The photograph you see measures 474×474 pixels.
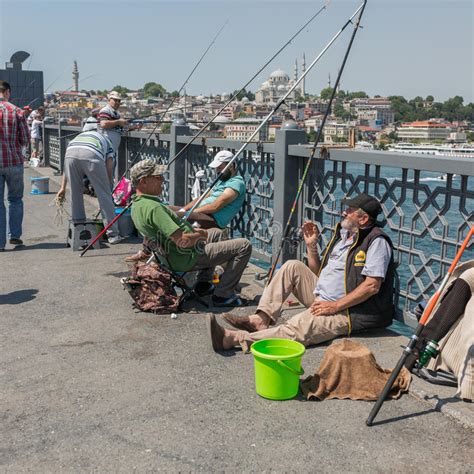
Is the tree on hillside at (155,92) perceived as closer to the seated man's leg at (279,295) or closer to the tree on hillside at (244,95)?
the tree on hillside at (244,95)

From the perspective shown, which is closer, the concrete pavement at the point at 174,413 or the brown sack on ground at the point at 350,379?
the concrete pavement at the point at 174,413

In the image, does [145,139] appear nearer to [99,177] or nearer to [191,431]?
[99,177]

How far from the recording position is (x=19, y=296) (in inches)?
247

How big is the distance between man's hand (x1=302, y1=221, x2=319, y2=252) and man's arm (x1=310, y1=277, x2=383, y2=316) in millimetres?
719

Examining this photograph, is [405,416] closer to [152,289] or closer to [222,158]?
[152,289]

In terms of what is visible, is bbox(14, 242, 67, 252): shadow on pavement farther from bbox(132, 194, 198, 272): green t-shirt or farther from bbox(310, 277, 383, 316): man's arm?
bbox(310, 277, 383, 316): man's arm

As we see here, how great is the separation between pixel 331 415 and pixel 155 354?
143cm

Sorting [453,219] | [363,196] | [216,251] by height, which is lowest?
[453,219]

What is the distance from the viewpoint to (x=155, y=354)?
186 inches

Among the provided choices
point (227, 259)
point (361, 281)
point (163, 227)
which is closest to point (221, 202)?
point (227, 259)

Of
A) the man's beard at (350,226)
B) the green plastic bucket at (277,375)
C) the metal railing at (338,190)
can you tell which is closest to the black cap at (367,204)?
the man's beard at (350,226)

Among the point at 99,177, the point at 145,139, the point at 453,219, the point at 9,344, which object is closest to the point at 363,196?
the point at 9,344

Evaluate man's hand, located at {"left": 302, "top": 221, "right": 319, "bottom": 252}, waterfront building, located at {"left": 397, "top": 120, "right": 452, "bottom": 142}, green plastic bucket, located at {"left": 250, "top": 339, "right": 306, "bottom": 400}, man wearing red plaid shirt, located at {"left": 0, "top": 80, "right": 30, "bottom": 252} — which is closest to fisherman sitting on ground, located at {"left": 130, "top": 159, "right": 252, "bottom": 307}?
man's hand, located at {"left": 302, "top": 221, "right": 319, "bottom": 252}

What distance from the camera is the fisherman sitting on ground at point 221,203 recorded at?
6.61 metres
